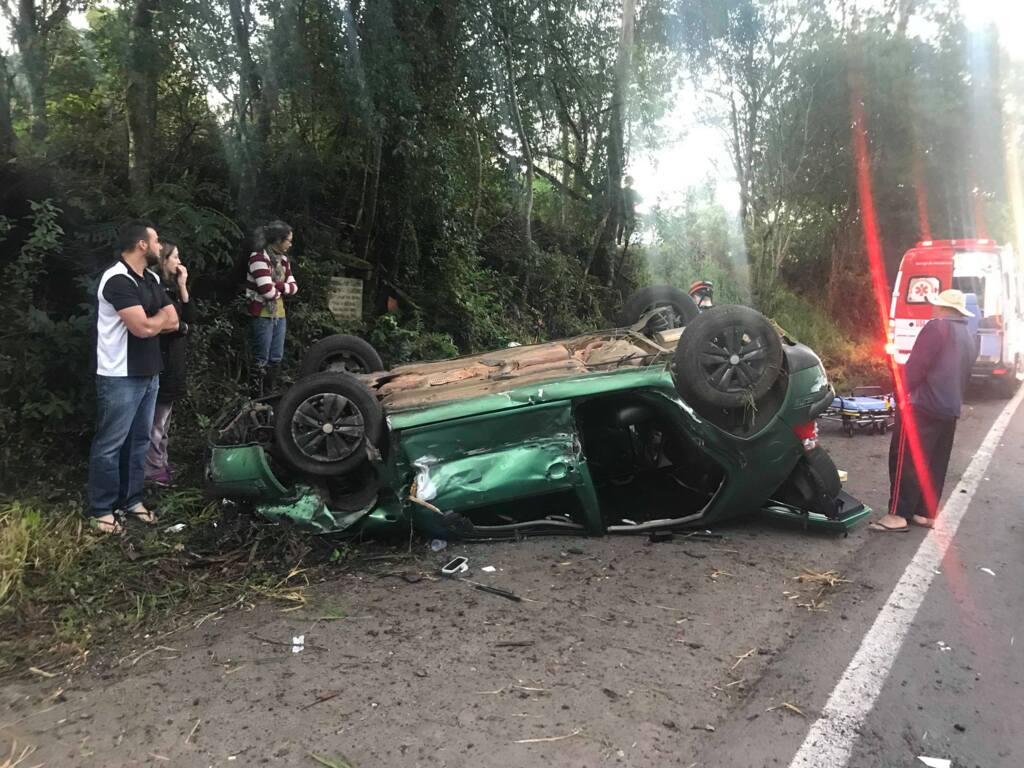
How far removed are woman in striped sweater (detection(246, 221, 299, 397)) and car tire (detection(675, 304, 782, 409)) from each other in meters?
3.66

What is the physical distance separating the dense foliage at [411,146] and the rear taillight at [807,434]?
→ 444 centimetres

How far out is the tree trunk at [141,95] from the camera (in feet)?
18.9

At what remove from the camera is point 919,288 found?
1131 centimetres

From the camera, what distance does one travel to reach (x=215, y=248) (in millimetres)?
5961

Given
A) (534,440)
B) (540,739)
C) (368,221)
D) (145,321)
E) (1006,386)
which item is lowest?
(1006,386)

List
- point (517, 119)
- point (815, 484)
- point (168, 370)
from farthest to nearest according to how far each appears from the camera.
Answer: point (517, 119) < point (168, 370) < point (815, 484)

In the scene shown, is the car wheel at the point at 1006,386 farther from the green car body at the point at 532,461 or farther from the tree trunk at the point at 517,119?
the green car body at the point at 532,461

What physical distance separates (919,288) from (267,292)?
10349mm

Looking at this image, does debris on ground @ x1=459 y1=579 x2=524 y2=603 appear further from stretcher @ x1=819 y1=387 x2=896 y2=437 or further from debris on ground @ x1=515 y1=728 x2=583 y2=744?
stretcher @ x1=819 y1=387 x2=896 y2=437

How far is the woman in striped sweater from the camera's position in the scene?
5.86 meters

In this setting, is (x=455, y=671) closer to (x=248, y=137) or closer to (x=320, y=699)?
(x=320, y=699)

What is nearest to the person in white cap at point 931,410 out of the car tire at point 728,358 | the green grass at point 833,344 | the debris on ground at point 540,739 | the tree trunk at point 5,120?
the car tire at point 728,358

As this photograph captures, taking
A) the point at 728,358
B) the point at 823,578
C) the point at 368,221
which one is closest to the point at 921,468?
the point at 823,578

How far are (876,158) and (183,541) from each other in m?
18.7
